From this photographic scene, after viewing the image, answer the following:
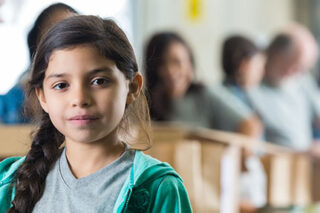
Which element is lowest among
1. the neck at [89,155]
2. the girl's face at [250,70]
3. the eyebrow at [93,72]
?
the girl's face at [250,70]

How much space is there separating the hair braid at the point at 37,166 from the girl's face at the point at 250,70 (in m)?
1.91

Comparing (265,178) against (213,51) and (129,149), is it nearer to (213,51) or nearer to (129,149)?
(129,149)

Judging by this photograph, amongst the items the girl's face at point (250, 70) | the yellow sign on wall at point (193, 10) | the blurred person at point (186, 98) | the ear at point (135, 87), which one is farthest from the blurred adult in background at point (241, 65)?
the ear at point (135, 87)

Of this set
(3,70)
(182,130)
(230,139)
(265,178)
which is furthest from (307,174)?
(3,70)

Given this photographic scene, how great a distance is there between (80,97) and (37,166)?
0.07 metres

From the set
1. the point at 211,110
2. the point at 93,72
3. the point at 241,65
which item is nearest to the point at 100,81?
the point at 93,72

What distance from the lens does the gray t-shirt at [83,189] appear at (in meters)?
0.39

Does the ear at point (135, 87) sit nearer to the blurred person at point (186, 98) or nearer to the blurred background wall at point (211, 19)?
the blurred person at point (186, 98)

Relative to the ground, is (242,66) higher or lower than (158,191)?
lower

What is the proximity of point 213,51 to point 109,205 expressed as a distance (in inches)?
103

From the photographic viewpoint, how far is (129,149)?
1.43 feet

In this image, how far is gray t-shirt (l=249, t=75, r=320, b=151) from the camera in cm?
241

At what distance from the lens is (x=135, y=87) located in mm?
431

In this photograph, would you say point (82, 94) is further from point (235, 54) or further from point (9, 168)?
point (235, 54)
